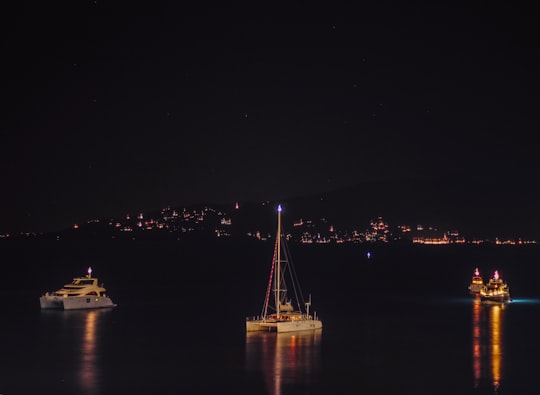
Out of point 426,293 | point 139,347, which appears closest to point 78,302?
point 139,347

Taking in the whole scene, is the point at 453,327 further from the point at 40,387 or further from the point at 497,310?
the point at 40,387

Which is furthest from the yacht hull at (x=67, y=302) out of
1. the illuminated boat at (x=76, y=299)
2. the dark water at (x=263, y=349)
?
the dark water at (x=263, y=349)

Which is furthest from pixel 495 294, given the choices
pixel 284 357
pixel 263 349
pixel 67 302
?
pixel 284 357

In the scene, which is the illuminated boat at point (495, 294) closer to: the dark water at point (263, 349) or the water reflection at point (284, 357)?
the dark water at point (263, 349)

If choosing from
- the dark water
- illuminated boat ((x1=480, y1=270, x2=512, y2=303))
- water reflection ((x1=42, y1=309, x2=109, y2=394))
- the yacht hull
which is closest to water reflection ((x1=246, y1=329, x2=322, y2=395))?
the dark water

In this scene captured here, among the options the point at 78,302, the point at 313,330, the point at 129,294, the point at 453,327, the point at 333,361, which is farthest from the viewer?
the point at 129,294

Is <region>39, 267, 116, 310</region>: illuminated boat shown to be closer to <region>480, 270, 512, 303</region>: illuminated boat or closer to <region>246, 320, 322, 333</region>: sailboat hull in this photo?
<region>246, 320, 322, 333</region>: sailboat hull
